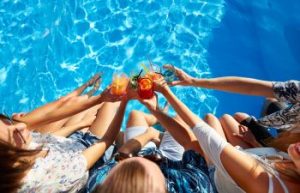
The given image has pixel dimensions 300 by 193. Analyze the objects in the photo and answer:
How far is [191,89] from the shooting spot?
4.47 meters

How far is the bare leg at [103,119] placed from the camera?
10.2 ft

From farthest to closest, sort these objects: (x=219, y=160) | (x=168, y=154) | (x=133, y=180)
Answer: (x=168, y=154) < (x=219, y=160) < (x=133, y=180)

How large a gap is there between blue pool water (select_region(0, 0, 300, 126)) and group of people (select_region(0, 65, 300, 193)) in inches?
39.2

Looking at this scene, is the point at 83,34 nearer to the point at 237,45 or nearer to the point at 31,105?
the point at 31,105

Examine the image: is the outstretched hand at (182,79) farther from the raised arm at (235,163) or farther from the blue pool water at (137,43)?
the blue pool water at (137,43)

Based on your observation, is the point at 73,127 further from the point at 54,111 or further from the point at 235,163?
the point at 235,163

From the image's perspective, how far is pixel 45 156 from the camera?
224 centimetres

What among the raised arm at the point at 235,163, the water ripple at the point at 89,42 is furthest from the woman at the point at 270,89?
the water ripple at the point at 89,42

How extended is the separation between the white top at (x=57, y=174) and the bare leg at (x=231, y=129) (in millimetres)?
1358

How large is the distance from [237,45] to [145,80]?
8.18 feet

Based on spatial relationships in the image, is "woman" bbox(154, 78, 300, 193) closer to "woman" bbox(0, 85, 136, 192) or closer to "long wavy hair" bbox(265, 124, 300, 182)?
"long wavy hair" bbox(265, 124, 300, 182)

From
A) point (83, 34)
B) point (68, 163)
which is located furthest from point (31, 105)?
point (68, 163)

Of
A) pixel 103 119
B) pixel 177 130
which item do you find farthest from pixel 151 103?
pixel 103 119

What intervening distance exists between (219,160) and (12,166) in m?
1.14
